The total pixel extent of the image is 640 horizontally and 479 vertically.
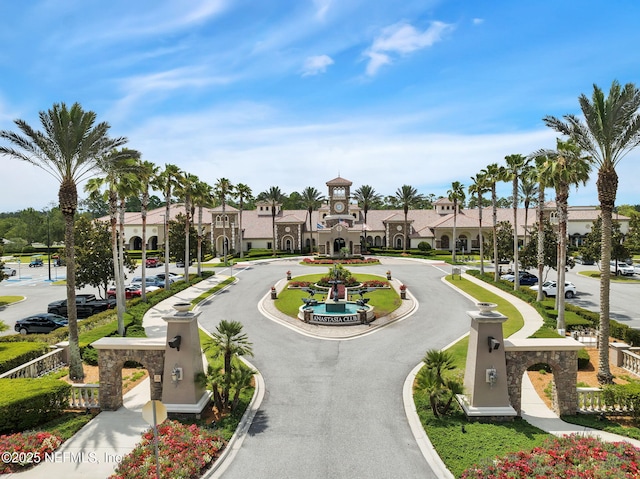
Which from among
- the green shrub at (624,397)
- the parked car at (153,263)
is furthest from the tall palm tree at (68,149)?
the parked car at (153,263)

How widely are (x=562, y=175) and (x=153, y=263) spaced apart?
56.9 m

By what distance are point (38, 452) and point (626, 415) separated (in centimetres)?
2089

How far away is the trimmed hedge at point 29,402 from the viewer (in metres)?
13.9

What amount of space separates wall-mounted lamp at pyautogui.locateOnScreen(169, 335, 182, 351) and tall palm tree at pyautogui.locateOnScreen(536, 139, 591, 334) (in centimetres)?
Answer: 2112

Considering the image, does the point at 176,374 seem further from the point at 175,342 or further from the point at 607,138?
the point at 607,138

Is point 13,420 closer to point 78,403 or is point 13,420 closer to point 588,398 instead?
point 78,403

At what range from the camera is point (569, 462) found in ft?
37.2

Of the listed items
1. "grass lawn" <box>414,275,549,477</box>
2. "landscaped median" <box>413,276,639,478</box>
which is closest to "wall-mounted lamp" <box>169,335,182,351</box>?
"landscaped median" <box>413,276,639,478</box>

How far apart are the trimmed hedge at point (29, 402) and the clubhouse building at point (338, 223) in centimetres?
5625

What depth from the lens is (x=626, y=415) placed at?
1562 cm

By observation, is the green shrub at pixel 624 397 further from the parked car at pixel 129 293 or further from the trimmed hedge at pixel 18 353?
the parked car at pixel 129 293

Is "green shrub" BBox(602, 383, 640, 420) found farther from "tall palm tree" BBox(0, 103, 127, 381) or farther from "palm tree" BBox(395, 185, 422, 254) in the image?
"palm tree" BBox(395, 185, 422, 254)

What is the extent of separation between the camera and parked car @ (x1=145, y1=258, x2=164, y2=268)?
6287 cm

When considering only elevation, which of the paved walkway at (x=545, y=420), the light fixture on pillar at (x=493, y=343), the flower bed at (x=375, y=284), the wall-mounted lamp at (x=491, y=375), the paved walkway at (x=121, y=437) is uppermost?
the light fixture on pillar at (x=493, y=343)
